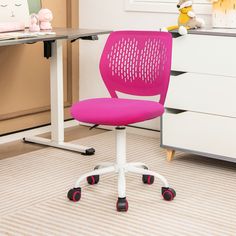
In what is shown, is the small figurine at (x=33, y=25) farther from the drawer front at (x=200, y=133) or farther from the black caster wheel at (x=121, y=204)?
the black caster wheel at (x=121, y=204)

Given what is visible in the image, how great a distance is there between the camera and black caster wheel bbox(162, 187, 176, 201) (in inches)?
111

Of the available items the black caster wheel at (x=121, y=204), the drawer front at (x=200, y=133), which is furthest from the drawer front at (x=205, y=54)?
the black caster wheel at (x=121, y=204)

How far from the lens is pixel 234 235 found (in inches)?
96.6

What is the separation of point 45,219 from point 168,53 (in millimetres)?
1030

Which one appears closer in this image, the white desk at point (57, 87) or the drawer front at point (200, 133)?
the drawer front at point (200, 133)

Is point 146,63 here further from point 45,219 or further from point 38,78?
point 38,78

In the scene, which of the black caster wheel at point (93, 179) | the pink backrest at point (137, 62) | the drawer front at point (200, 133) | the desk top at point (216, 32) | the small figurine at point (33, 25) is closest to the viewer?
the pink backrest at point (137, 62)

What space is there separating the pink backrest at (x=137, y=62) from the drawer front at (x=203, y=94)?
0.46m

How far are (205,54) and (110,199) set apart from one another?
3.39 ft

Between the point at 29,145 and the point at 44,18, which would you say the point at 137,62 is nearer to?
the point at 44,18

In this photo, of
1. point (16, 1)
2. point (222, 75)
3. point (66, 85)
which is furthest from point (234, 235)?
point (66, 85)

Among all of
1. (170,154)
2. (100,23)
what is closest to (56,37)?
(170,154)

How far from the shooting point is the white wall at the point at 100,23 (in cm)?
403

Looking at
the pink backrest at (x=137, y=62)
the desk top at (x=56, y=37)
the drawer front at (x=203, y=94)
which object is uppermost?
the desk top at (x=56, y=37)
